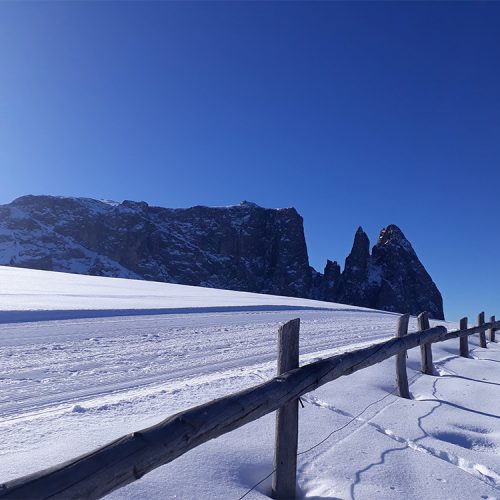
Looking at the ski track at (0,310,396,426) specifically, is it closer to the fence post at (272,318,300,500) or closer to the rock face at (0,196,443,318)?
the fence post at (272,318,300,500)

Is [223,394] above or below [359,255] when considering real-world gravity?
below

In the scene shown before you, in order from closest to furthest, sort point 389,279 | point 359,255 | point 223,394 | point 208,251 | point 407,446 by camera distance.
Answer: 1. point 407,446
2. point 223,394
3. point 389,279
4. point 359,255
5. point 208,251

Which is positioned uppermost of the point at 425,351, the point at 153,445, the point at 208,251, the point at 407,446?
the point at 208,251

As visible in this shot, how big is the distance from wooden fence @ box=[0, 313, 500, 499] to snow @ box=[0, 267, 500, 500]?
1.86 ft

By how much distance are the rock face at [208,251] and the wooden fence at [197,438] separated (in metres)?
132

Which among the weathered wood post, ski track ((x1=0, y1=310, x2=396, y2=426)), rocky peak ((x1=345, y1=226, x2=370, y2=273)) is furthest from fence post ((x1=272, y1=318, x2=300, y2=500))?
rocky peak ((x1=345, y1=226, x2=370, y2=273))

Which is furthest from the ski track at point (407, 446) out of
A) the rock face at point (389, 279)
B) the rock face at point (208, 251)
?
the rock face at point (208, 251)

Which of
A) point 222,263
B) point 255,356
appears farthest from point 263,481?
point 222,263

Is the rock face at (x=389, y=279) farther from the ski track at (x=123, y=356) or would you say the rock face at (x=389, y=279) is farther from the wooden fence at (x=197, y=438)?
the wooden fence at (x=197, y=438)

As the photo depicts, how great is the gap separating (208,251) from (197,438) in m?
163

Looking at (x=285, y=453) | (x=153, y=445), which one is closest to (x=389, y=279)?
(x=285, y=453)

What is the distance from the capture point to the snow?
127 inches

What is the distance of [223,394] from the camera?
16.4ft

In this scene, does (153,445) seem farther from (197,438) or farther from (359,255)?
(359,255)
